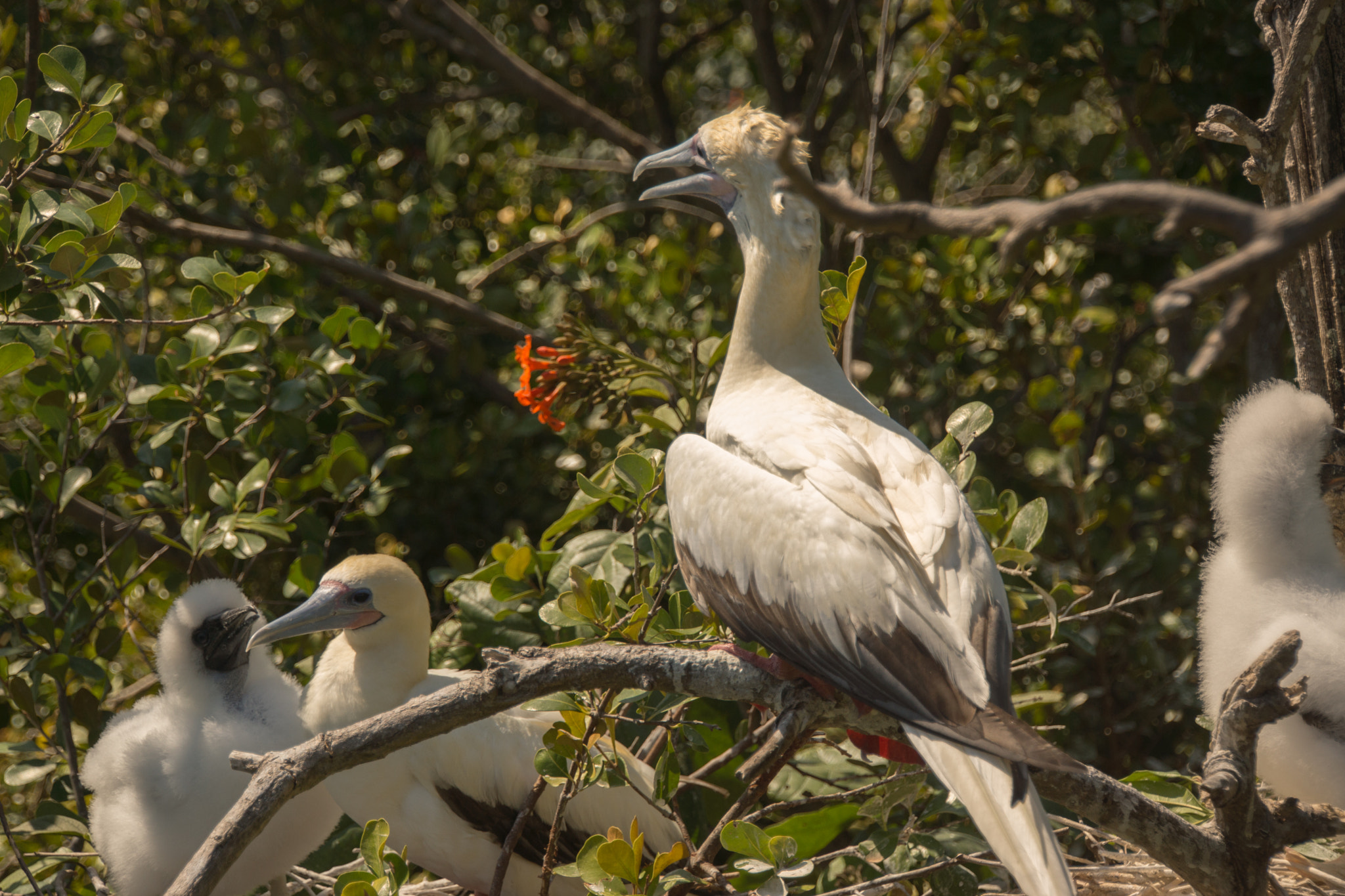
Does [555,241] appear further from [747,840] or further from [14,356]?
[747,840]

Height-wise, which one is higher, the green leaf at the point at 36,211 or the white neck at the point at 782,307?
the white neck at the point at 782,307

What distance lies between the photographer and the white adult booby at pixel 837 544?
173cm

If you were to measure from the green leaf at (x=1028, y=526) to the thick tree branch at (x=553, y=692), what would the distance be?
83cm

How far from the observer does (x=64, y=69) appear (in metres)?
2.53

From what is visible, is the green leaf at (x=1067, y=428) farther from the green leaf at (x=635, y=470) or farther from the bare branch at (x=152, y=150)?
the bare branch at (x=152, y=150)

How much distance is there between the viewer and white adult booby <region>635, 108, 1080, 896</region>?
1.73m

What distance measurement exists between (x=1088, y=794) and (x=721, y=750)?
1263mm

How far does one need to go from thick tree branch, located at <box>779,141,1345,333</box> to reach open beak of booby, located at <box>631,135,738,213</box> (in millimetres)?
2014

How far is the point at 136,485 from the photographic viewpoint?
329 cm

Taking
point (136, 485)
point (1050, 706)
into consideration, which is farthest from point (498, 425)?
point (1050, 706)

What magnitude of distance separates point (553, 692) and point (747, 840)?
1.60 ft

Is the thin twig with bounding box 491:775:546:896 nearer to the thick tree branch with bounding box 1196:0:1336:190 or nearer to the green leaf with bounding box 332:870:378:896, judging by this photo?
the green leaf with bounding box 332:870:378:896

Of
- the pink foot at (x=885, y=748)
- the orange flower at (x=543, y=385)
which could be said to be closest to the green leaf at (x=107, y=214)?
the orange flower at (x=543, y=385)

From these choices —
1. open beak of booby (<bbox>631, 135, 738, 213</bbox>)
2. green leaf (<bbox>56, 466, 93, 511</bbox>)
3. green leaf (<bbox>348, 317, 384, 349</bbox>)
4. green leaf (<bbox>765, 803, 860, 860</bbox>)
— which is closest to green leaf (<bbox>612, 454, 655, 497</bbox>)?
open beak of booby (<bbox>631, 135, 738, 213</bbox>)
